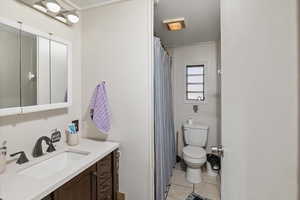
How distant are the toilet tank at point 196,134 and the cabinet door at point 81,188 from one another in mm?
1791

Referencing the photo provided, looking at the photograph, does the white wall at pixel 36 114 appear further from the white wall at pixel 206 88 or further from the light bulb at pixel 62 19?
the white wall at pixel 206 88

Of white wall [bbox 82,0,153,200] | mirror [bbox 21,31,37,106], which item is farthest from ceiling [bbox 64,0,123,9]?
mirror [bbox 21,31,37,106]

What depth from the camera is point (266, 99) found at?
0.40 meters

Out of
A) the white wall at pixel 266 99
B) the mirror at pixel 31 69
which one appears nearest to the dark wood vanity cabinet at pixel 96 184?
the mirror at pixel 31 69

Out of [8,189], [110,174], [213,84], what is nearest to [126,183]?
[110,174]

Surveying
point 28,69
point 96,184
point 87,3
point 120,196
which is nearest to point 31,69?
point 28,69

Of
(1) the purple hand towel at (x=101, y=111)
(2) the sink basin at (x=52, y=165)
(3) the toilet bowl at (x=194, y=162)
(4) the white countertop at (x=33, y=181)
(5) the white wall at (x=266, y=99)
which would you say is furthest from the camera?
(3) the toilet bowl at (x=194, y=162)

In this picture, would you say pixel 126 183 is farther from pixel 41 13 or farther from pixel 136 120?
pixel 41 13

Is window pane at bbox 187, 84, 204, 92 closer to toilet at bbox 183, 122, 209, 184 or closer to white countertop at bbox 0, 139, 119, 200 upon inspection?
toilet at bbox 183, 122, 209, 184

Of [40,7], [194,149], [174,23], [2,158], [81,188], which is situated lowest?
[194,149]

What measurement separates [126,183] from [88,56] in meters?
1.43

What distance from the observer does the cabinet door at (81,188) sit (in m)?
0.99

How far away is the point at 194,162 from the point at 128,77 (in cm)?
150

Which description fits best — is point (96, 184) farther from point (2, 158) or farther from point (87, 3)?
point (87, 3)
